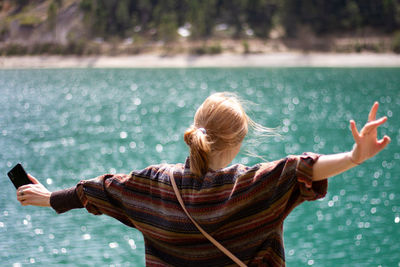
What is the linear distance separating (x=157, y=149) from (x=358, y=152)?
15973mm

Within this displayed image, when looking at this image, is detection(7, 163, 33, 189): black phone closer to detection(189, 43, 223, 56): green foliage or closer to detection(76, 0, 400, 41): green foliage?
detection(189, 43, 223, 56): green foliage

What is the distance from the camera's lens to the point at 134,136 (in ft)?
67.1

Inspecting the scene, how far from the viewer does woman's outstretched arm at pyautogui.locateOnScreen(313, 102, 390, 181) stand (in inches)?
73.9

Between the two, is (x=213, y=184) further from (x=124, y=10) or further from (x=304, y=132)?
(x=124, y=10)

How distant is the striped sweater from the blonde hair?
7 cm

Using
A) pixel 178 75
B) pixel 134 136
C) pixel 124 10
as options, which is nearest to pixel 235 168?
pixel 134 136

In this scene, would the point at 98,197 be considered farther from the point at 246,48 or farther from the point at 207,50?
the point at 207,50

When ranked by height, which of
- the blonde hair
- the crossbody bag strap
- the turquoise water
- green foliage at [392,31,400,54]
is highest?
the blonde hair

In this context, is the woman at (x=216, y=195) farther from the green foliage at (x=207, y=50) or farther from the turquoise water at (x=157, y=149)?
the green foliage at (x=207, y=50)

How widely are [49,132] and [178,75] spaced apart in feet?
103

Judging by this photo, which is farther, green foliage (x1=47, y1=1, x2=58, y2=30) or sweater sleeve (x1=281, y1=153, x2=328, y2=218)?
green foliage (x1=47, y1=1, x2=58, y2=30)

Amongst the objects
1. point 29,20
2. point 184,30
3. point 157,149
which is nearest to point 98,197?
point 157,149

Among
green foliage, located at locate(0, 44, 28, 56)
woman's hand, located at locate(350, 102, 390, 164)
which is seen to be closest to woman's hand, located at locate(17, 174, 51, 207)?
woman's hand, located at locate(350, 102, 390, 164)

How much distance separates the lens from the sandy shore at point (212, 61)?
59969 mm
